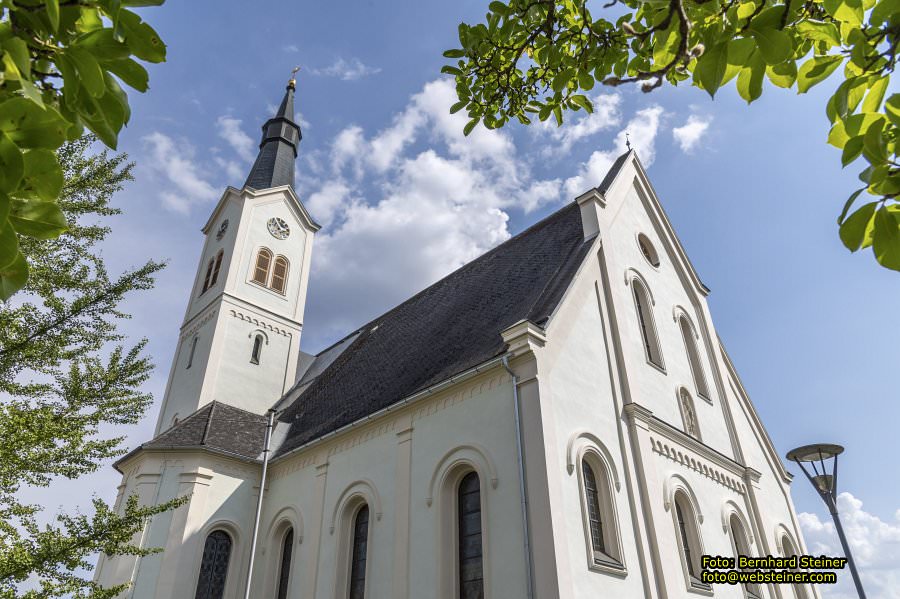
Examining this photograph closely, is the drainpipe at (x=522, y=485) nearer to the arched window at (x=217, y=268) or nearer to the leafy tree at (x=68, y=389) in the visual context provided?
the leafy tree at (x=68, y=389)

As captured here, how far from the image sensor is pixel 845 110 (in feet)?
7.22

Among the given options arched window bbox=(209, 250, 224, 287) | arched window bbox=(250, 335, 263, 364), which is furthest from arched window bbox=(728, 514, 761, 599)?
arched window bbox=(209, 250, 224, 287)

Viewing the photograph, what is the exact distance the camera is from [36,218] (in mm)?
1931

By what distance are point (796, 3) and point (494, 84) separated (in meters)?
2.55

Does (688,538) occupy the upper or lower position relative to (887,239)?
upper

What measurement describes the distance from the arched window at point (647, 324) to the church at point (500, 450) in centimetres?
6

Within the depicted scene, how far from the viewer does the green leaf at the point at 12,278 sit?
6.64 ft

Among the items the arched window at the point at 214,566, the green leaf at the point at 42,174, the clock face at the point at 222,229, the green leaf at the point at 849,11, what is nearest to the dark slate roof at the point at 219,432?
the arched window at the point at 214,566

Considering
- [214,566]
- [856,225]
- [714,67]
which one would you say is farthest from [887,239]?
[214,566]

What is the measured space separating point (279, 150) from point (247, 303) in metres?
10.9

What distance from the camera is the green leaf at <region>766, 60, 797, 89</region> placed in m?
2.32

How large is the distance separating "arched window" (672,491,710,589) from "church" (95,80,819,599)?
45 mm

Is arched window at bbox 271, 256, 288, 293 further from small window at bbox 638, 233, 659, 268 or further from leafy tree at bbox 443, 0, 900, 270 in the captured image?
leafy tree at bbox 443, 0, 900, 270

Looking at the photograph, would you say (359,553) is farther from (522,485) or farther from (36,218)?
(36,218)
